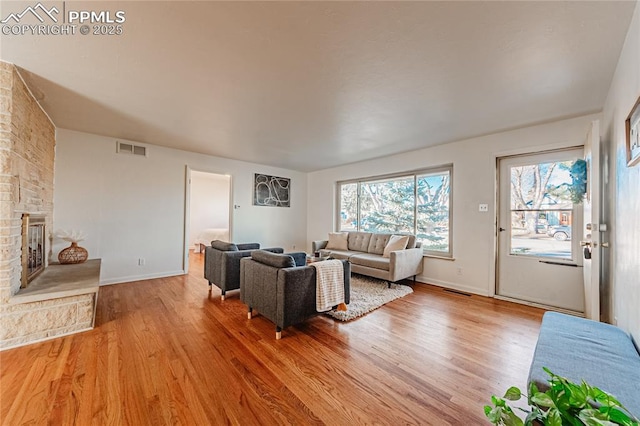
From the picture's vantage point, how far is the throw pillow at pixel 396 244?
426 cm

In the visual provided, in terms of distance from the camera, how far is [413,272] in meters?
4.25

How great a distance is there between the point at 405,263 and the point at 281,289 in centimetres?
245

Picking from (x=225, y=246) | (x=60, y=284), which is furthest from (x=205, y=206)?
(x=60, y=284)

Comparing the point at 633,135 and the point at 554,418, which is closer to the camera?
the point at 554,418

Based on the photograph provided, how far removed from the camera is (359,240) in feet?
16.8

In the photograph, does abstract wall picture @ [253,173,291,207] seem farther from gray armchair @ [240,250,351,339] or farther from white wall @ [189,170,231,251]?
gray armchair @ [240,250,351,339]

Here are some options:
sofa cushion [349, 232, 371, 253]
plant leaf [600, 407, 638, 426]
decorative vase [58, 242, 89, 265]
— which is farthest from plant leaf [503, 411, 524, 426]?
decorative vase [58, 242, 89, 265]

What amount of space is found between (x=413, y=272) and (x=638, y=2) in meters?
3.61

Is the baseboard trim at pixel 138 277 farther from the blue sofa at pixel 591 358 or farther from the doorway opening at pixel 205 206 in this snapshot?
the blue sofa at pixel 591 358

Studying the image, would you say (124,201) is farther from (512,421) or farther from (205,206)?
(512,421)

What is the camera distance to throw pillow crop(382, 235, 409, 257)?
4262 millimetres

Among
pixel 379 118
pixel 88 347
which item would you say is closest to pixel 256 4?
pixel 379 118

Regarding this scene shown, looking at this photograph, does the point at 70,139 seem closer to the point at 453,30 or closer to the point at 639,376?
the point at 453,30

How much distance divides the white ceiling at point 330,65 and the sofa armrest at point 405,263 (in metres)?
1.90
